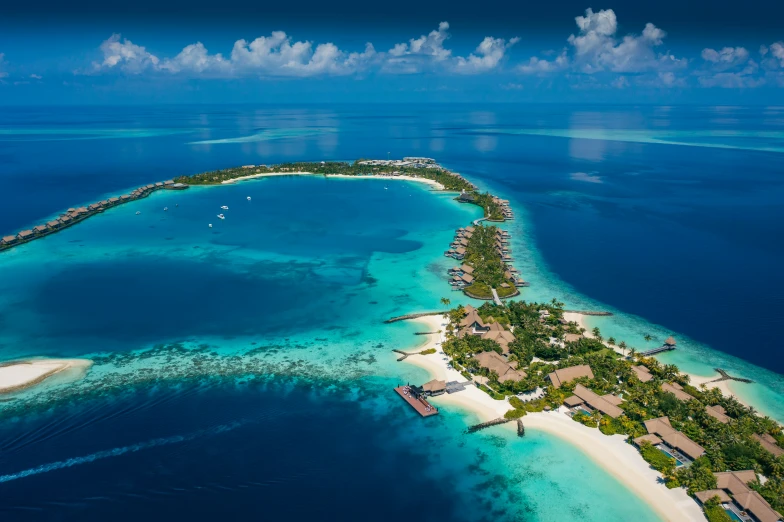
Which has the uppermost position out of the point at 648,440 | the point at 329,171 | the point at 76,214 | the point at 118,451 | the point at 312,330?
the point at 329,171

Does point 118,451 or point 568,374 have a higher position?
point 568,374

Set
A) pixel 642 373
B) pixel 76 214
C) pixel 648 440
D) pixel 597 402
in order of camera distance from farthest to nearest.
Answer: pixel 76 214, pixel 642 373, pixel 597 402, pixel 648 440

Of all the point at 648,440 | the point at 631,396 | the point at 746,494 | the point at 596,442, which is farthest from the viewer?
the point at 631,396

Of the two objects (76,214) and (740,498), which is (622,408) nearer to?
(740,498)

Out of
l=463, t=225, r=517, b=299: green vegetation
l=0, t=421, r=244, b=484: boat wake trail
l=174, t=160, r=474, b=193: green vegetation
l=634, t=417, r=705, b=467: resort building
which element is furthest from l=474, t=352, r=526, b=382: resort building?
l=174, t=160, r=474, b=193: green vegetation

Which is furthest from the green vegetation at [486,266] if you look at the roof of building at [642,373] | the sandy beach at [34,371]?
the sandy beach at [34,371]

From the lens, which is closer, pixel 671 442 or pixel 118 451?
pixel 118 451

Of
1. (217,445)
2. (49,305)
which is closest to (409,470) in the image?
(217,445)

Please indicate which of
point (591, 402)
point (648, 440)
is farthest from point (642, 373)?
point (648, 440)
